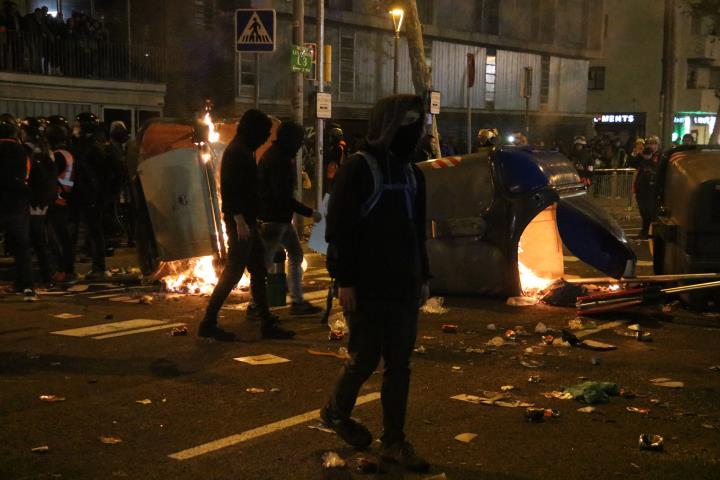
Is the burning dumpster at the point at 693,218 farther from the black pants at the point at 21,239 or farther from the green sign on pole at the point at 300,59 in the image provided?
the green sign on pole at the point at 300,59

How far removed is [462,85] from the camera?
3759 centimetres

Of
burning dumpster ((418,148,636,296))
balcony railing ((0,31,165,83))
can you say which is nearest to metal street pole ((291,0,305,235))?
burning dumpster ((418,148,636,296))

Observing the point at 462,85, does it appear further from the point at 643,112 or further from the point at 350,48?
the point at 643,112

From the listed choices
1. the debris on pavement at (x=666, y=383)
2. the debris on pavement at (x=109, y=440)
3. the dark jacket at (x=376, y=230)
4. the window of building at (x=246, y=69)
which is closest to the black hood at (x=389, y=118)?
the dark jacket at (x=376, y=230)

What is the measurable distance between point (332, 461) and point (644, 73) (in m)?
54.3

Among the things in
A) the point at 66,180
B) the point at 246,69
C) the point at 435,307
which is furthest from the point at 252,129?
the point at 246,69

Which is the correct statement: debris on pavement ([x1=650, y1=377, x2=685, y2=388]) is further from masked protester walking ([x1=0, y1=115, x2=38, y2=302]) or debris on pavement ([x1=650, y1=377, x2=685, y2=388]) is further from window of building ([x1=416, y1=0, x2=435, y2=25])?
window of building ([x1=416, y1=0, x2=435, y2=25])

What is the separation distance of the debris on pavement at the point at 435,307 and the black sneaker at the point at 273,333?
197 centimetres

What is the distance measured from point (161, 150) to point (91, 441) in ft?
21.0

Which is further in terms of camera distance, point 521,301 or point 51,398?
point 521,301

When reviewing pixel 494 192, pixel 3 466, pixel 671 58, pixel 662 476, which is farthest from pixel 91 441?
pixel 671 58

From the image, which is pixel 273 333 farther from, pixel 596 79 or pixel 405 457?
pixel 596 79

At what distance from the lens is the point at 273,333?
848 centimetres

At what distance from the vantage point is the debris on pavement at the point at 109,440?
5511 millimetres
